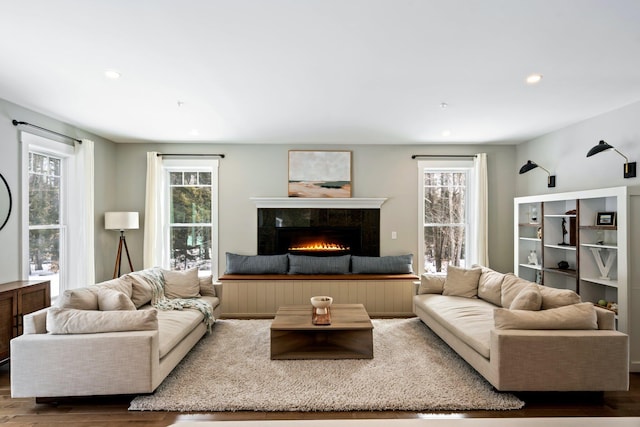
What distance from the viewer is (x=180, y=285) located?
4.28 metres

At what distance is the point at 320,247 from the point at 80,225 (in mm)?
3312

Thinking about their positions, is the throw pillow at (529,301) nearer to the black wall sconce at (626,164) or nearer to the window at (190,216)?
the black wall sconce at (626,164)

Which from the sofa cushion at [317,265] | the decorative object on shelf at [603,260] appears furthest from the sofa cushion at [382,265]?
the decorative object on shelf at [603,260]

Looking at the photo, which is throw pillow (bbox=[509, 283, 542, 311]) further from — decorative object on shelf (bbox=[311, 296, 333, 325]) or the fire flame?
the fire flame

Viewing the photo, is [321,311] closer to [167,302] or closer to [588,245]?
[167,302]

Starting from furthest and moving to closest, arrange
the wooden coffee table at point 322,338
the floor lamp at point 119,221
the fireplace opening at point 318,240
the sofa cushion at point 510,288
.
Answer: the fireplace opening at point 318,240
the floor lamp at point 119,221
the sofa cushion at point 510,288
the wooden coffee table at point 322,338

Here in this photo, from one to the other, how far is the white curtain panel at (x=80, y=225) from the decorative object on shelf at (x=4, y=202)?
1.00 meters

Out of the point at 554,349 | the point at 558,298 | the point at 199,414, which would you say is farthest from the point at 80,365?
the point at 558,298

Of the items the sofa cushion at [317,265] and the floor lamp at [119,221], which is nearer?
the floor lamp at [119,221]

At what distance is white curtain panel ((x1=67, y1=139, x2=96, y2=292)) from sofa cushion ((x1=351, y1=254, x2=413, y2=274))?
11.8ft

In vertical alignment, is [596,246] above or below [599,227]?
below

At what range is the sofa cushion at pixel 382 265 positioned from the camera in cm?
537

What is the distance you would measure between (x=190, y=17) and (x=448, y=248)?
5.00 metres

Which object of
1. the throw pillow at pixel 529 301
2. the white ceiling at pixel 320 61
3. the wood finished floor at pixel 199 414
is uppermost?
the white ceiling at pixel 320 61
